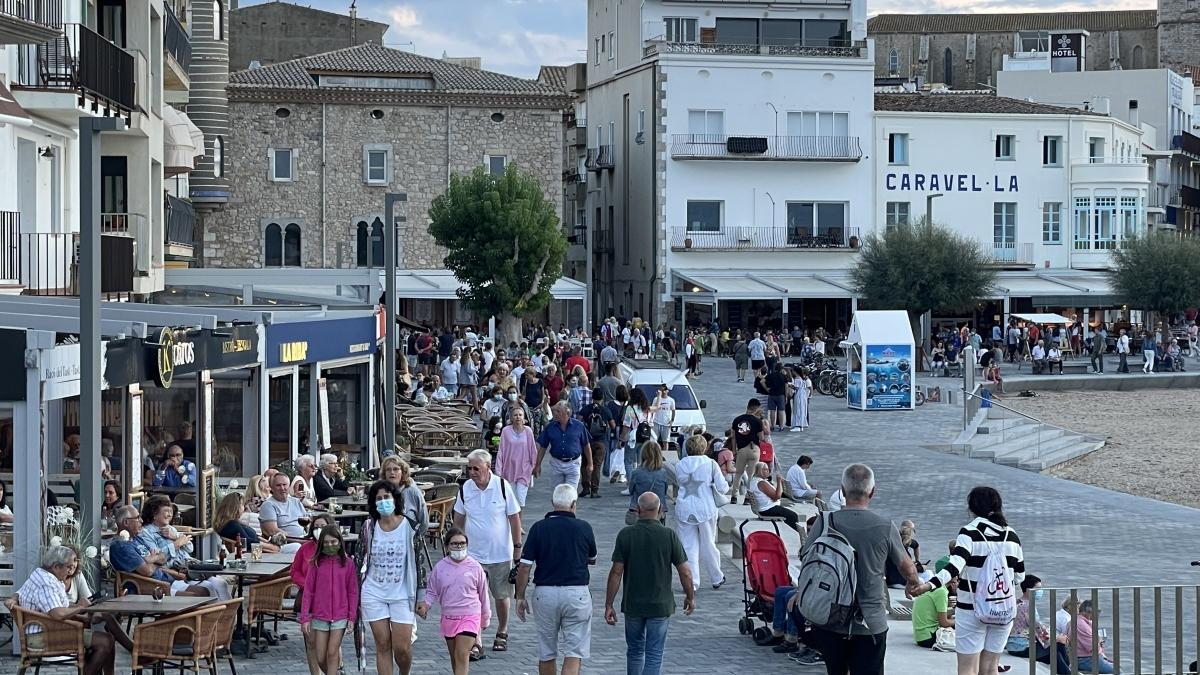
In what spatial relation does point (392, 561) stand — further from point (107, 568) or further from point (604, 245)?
point (604, 245)

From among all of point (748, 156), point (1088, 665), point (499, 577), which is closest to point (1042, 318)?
point (748, 156)

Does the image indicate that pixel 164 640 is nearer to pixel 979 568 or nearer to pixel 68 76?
pixel 979 568

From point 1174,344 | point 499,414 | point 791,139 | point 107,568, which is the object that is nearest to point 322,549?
point 107,568

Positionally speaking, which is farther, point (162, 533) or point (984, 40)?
point (984, 40)

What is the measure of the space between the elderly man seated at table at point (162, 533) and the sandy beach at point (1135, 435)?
18.6m

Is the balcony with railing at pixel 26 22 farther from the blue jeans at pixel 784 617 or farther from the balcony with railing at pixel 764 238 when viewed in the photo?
the balcony with railing at pixel 764 238

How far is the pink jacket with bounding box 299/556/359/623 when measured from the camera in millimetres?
11266

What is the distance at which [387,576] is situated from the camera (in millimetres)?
11227

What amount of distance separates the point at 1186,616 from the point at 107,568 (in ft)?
31.4

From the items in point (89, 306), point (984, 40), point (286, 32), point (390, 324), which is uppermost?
point (984, 40)

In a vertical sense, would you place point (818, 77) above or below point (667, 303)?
above

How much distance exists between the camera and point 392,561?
36.8 feet

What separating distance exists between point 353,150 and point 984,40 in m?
63.4

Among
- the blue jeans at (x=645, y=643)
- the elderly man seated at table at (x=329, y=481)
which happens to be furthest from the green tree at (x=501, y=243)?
the blue jeans at (x=645, y=643)
